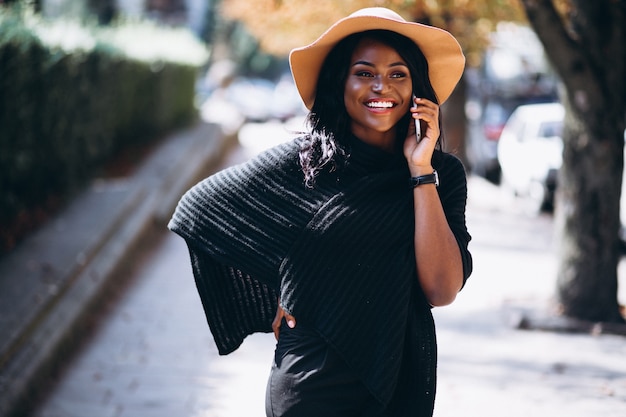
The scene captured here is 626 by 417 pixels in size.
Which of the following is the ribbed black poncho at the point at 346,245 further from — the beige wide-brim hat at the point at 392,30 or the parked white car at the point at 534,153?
the parked white car at the point at 534,153

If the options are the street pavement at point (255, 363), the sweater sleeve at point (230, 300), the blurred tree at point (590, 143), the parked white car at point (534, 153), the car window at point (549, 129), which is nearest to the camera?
the sweater sleeve at point (230, 300)

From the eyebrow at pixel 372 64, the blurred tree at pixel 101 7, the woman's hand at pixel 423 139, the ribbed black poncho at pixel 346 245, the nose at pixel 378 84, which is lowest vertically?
the blurred tree at pixel 101 7

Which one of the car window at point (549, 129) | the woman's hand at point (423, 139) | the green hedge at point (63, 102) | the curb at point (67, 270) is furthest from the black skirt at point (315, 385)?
the car window at point (549, 129)

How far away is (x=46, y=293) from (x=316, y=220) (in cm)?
387

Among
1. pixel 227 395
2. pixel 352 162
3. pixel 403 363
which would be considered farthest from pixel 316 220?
pixel 227 395

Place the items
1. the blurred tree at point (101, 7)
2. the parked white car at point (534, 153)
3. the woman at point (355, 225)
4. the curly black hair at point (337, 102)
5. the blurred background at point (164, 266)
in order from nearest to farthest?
the woman at point (355, 225)
the curly black hair at point (337, 102)
the blurred background at point (164, 266)
the parked white car at point (534, 153)
the blurred tree at point (101, 7)

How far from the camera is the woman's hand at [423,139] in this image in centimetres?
274

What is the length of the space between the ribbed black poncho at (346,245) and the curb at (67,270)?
2.57m

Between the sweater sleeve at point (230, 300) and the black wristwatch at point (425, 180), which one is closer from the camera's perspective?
the black wristwatch at point (425, 180)

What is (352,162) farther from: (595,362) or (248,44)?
(248,44)

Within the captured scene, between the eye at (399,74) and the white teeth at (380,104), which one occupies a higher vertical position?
the eye at (399,74)

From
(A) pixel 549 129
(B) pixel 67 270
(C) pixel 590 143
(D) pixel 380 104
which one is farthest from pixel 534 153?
(D) pixel 380 104

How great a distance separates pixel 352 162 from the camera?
2.79 m

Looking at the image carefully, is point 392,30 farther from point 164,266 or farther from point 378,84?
point 164,266
